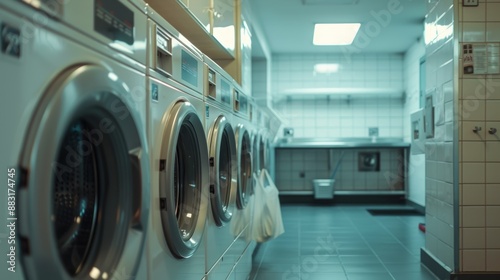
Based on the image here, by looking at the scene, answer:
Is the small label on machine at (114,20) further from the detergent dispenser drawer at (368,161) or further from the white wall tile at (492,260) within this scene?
the detergent dispenser drawer at (368,161)

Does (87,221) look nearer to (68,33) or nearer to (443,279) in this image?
(68,33)

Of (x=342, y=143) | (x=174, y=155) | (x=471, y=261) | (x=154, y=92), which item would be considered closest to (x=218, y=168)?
(x=174, y=155)

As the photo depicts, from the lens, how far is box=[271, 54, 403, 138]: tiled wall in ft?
20.3

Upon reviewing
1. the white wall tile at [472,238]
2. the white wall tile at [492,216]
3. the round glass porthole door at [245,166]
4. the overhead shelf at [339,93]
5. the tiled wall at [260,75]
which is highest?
the tiled wall at [260,75]

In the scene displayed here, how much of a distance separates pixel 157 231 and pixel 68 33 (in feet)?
1.92

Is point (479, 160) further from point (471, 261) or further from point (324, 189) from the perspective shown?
point (324, 189)

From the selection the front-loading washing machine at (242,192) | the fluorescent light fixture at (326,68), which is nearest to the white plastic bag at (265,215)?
the front-loading washing machine at (242,192)

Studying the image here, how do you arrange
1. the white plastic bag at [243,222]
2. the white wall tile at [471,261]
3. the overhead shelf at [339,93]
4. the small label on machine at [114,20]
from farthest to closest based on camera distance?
the overhead shelf at [339,93]
the white wall tile at [471,261]
the white plastic bag at [243,222]
the small label on machine at [114,20]

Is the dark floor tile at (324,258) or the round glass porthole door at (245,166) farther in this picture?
the dark floor tile at (324,258)

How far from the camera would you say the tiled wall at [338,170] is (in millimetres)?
6059

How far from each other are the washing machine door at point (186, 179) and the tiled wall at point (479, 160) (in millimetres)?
1761

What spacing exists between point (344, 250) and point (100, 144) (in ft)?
9.50

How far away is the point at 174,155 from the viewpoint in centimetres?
110

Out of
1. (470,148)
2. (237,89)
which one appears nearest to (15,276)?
(237,89)
